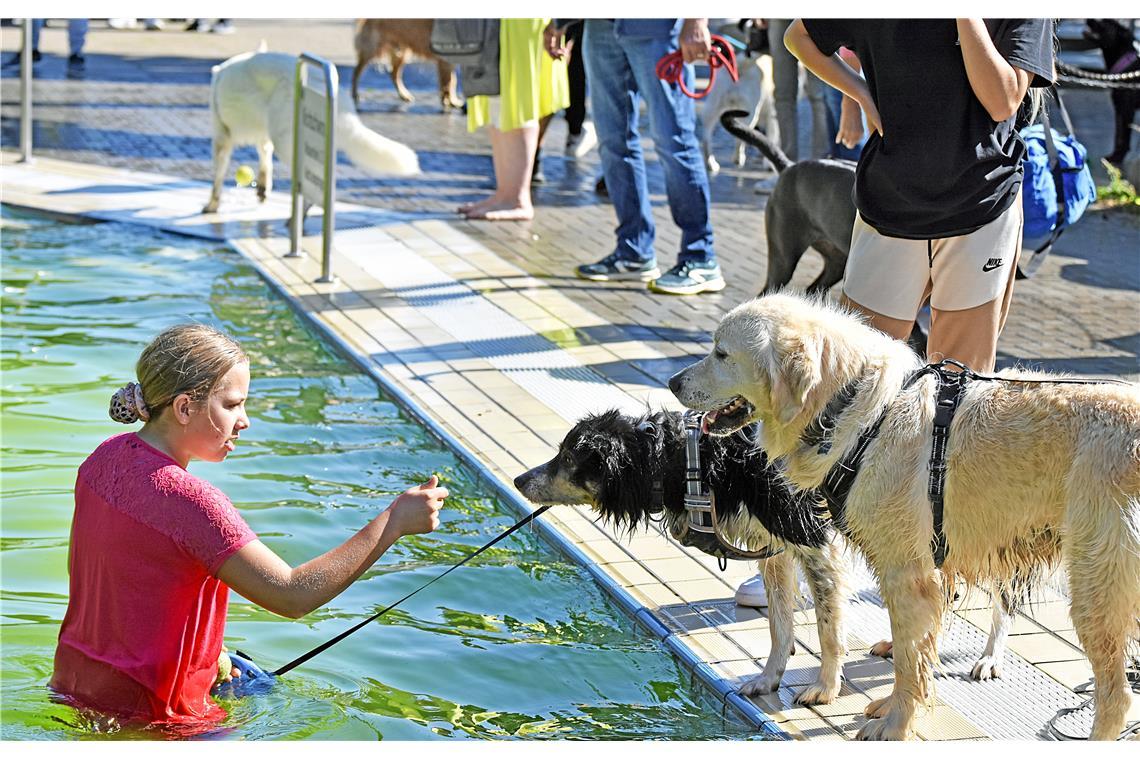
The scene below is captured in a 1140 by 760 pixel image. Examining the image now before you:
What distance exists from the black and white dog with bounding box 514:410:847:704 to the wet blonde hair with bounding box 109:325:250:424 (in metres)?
1.46

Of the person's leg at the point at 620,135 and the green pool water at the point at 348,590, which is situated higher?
the person's leg at the point at 620,135

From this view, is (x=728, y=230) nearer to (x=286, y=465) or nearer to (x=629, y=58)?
(x=629, y=58)

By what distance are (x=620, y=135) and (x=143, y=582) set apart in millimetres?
6889

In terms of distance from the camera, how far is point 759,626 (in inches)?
194

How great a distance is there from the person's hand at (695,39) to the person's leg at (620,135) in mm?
936

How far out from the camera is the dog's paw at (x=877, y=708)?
13.7 ft

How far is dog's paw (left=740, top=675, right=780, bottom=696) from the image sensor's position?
174 inches

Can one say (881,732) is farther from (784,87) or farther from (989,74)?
(784,87)

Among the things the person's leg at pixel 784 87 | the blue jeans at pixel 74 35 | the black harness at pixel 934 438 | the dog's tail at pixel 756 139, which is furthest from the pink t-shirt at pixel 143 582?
the blue jeans at pixel 74 35

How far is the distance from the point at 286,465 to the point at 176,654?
300cm

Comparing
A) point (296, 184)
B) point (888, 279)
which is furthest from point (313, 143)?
point (888, 279)

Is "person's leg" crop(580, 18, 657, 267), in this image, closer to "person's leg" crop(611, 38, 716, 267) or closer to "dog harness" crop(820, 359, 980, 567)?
"person's leg" crop(611, 38, 716, 267)

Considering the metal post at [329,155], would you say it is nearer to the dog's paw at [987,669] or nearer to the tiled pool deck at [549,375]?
the tiled pool deck at [549,375]

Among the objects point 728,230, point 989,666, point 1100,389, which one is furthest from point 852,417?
point 728,230
